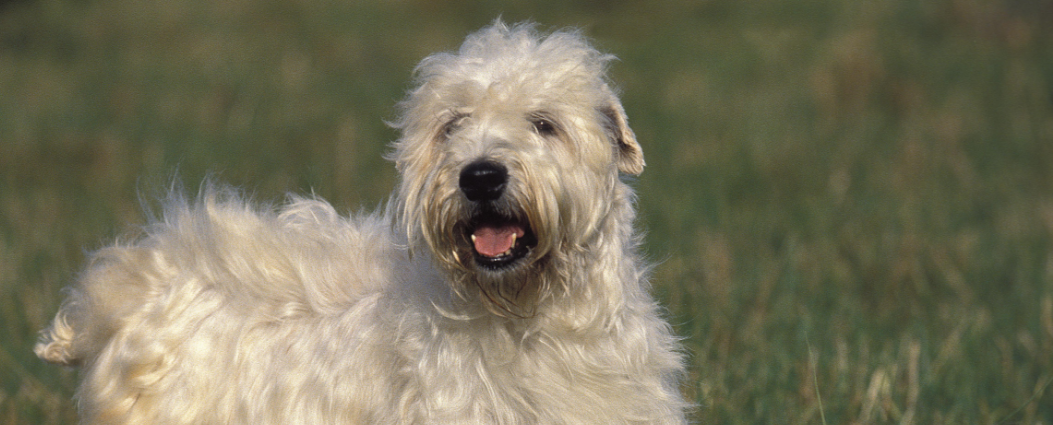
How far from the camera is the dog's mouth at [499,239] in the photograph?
3.23m

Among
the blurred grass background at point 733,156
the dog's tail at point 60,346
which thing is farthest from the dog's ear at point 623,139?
the dog's tail at point 60,346

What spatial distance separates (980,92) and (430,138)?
11175 mm

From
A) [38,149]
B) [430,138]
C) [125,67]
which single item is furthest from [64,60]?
[430,138]

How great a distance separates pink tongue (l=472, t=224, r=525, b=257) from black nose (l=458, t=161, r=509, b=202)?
0.15 meters

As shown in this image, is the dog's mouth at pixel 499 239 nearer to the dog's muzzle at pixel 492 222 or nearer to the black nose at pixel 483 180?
the dog's muzzle at pixel 492 222

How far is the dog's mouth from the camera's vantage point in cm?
323

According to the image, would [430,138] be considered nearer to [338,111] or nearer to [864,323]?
[864,323]

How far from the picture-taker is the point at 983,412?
490 cm

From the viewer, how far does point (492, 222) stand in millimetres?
3252

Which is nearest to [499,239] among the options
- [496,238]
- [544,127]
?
[496,238]

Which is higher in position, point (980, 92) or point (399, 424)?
point (399, 424)

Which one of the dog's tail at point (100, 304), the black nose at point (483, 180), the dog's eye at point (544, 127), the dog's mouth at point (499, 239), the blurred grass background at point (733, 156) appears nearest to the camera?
the black nose at point (483, 180)

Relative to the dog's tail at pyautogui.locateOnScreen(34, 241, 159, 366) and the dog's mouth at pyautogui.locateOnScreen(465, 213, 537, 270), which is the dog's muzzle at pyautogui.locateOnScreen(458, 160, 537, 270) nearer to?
the dog's mouth at pyautogui.locateOnScreen(465, 213, 537, 270)

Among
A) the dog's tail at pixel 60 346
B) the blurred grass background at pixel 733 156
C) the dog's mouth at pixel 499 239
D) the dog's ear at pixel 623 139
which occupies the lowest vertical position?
the blurred grass background at pixel 733 156
